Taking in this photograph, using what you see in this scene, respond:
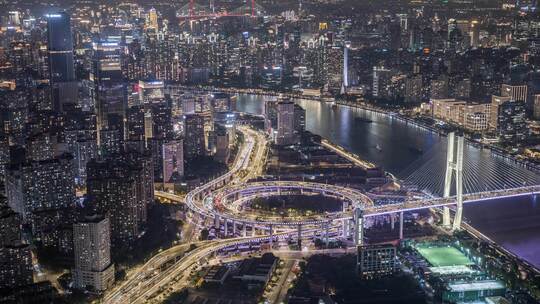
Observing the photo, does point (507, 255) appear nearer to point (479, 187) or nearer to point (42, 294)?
point (479, 187)

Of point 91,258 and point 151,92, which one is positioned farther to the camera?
point 151,92

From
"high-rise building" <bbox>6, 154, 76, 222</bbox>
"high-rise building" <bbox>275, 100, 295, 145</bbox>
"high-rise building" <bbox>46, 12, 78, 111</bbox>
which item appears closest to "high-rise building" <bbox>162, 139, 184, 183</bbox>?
"high-rise building" <bbox>6, 154, 76, 222</bbox>

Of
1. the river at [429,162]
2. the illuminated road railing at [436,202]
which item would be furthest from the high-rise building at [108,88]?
the illuminated road railing at [436,202]

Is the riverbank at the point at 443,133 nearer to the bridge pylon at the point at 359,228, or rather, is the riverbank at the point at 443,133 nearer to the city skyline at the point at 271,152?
the city skyline at the point at 271,152

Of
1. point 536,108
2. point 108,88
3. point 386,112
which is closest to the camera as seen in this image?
point 108,88

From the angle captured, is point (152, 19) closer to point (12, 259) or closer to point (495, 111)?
point (495, 111)

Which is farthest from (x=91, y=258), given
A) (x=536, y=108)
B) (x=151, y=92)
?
(x=536, y=108)

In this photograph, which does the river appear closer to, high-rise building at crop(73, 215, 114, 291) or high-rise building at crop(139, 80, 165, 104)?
high-rise building at crop(139, 80, 165, 104)

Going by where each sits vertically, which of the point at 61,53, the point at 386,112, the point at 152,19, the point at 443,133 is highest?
the point at 152,19
